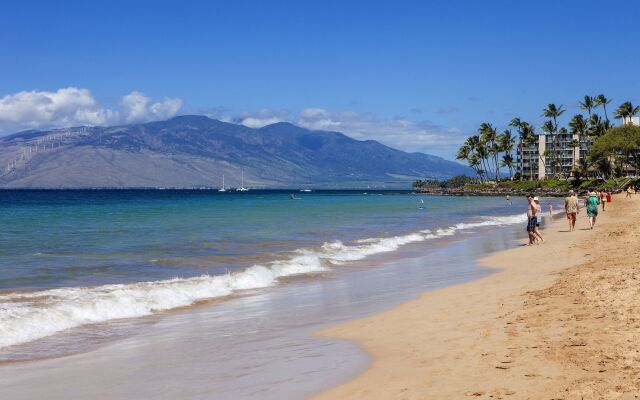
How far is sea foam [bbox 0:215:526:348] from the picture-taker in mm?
11516

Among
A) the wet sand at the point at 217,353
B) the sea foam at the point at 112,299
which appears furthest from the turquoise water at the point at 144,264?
the wet sand at the point at 217,353

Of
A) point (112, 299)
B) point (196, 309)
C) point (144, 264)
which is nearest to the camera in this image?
point (112, 299)

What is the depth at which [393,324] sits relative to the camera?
11.0 m

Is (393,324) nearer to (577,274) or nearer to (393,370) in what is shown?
(393,370)

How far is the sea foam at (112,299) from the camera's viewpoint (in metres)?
11.5

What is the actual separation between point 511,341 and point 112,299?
28.8 ft

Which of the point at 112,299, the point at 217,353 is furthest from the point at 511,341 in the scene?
the point at 112,299

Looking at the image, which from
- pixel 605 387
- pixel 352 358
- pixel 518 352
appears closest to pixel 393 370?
pixel 352 358

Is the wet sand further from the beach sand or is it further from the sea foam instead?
the beach sand

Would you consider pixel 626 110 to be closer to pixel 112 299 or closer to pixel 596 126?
pixel 596 126

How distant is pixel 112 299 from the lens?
545 inches

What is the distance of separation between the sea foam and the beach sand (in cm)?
494

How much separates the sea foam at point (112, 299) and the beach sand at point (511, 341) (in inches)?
194

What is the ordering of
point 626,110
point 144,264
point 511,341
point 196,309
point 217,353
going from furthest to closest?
point 626,110 → point 144,264 → point 196,309 → point 217,353 → point 511,341
